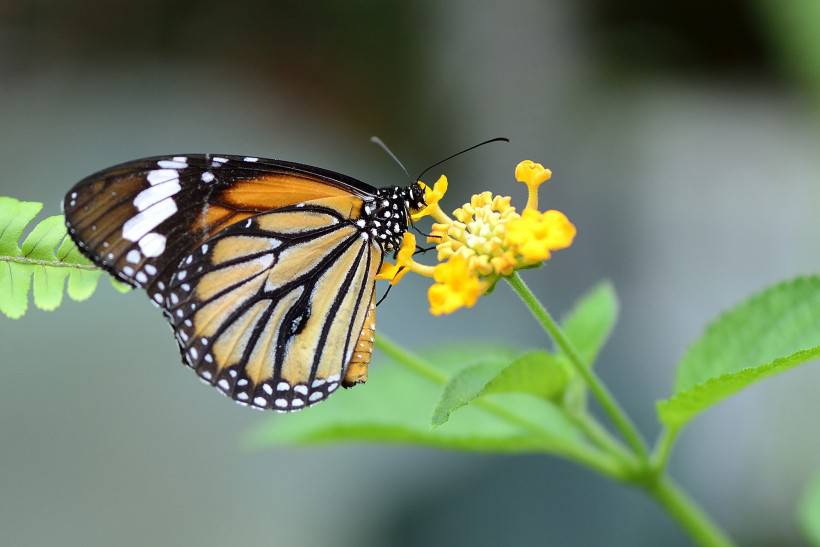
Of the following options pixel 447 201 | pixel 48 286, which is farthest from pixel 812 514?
pixel 447 201

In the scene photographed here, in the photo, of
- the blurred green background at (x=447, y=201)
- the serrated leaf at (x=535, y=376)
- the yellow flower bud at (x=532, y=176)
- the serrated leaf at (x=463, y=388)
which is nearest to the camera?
the serrated leaf at (x=463, y=388)

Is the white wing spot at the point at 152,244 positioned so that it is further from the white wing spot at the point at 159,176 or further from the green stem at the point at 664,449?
the green stem at the point at 664,449

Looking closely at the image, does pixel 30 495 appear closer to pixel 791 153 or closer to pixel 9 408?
pixel 9 408

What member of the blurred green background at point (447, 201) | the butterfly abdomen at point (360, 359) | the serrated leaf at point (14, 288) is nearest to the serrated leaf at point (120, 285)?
the serrated leaf at point (14, 288)

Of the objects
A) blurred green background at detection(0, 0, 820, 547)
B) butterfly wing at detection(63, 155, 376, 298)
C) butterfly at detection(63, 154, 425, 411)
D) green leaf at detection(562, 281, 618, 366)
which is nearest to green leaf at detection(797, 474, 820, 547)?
→ green leaf at detection(562, 281, 618, 366)

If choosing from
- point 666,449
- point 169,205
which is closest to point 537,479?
point 666,449

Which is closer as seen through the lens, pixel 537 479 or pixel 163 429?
pixel 537 479

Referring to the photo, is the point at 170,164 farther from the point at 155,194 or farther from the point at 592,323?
the point at 592,323
